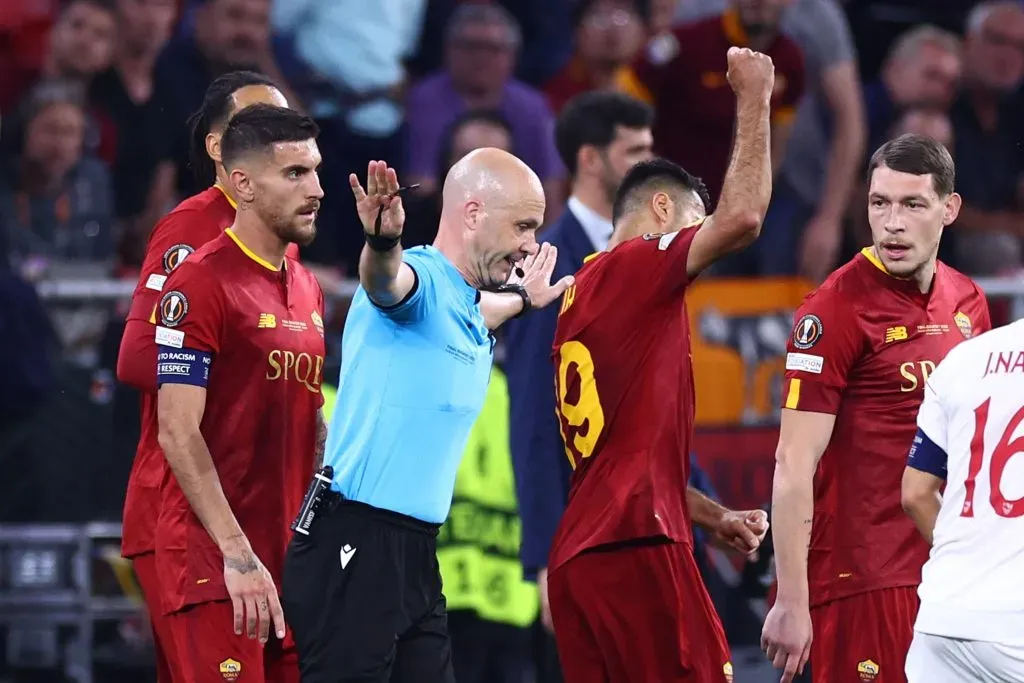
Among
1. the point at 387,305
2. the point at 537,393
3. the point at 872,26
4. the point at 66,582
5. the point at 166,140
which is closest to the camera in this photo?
the point at 387,305

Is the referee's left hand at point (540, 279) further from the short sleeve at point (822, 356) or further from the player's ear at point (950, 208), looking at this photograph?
the player's ear at point (950, 208)

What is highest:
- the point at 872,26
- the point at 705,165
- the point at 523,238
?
the point at 872,26

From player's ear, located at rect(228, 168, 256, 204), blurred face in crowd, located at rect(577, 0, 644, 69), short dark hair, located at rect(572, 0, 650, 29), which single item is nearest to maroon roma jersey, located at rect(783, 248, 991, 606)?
player's ear, located at rect(228, 168, 256, 204)

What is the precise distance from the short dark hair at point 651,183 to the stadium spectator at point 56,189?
4587 mm

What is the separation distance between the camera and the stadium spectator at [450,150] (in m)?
10.2

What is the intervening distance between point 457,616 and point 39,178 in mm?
3611

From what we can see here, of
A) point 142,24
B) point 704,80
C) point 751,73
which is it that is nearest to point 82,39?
point 142,24

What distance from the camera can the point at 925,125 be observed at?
11.6 meters

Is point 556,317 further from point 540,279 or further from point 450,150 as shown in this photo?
point 450,150

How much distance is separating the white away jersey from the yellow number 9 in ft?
3.86

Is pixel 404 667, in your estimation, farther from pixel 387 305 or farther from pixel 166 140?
pixel 166 140

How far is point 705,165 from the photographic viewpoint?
10969 mm

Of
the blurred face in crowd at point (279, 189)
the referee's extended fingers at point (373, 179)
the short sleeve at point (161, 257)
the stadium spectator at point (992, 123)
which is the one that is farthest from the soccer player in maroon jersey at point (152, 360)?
the stadium spectator at point (992, 123)

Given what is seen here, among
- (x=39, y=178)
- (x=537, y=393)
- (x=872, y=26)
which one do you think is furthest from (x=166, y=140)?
(x=872, y=26)
